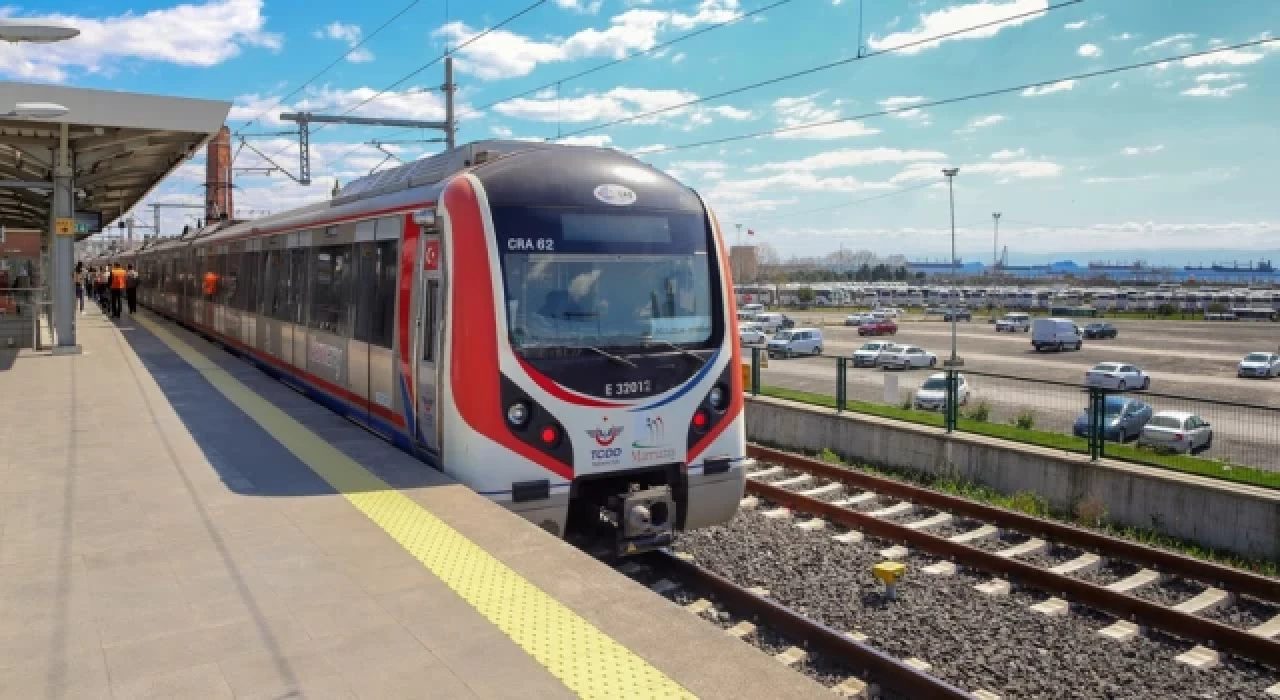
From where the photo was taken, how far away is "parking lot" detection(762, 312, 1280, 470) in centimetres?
1112

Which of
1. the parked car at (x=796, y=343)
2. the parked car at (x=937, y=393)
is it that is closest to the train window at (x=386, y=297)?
the parked car at (x=937, y=393)

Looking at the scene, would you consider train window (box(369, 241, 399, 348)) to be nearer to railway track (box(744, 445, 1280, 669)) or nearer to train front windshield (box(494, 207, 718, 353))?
train front windshield (box(494, 207, 718, 353))

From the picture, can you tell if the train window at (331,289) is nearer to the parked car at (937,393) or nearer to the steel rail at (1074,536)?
the steel rail at (1074,536)

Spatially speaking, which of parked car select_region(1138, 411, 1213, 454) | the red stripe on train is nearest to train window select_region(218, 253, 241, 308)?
the red stripe on train

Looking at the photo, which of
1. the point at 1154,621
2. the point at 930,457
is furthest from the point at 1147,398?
the point at 1154,621

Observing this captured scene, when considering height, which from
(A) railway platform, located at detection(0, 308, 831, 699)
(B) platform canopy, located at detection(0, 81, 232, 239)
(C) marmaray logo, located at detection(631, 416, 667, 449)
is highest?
(B) platform canopy, located at detection(0, 81, 232, 239)

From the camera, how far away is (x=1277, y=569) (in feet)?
29.3

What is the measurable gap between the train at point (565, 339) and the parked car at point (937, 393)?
6.22m

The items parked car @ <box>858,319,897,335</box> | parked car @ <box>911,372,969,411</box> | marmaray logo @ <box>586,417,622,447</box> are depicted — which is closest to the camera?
marmaray logo @ <box>586,417,622,447</box>

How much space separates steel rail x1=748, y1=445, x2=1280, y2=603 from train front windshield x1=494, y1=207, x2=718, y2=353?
4.21 meters

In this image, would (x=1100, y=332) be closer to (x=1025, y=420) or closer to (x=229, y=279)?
(x=1025, y=420)

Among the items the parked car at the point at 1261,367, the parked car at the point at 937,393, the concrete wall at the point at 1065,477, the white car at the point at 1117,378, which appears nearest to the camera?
the concrete wall at the point at 1065,477

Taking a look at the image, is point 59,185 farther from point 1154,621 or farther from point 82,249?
point 82,249

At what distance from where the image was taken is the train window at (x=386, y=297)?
838cm
